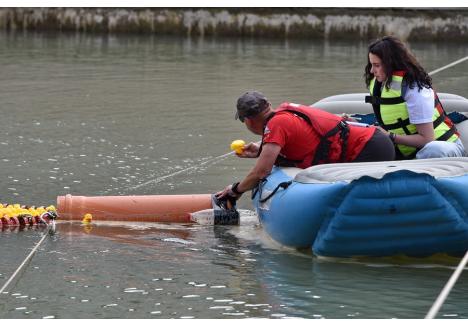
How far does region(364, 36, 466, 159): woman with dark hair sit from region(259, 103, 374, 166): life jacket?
0.30 m

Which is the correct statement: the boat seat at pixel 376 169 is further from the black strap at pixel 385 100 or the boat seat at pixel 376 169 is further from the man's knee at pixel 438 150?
the black strap at pixel 385 100

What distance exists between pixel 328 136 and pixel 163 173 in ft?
8.22

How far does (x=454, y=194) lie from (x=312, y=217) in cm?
65

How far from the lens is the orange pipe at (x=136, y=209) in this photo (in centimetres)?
668

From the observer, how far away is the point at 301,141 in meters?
5.99

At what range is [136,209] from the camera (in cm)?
667

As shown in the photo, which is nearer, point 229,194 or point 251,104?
point 251,104

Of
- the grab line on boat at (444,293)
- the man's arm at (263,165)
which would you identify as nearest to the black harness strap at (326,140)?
the man's arm at (263,165)

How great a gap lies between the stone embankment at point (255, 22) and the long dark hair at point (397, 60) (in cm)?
1116

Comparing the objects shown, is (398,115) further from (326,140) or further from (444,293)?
(444,293)

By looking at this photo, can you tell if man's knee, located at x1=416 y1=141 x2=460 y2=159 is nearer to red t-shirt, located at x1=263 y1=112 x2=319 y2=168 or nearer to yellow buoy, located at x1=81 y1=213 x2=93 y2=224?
red t-shirt, located at x1=263 y1=112 x2=319 y2=168

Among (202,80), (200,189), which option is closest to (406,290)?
(200,189)

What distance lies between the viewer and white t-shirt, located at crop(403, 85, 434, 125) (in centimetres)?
620

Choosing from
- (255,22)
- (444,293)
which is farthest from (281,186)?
(255,22)
